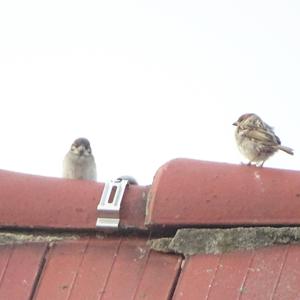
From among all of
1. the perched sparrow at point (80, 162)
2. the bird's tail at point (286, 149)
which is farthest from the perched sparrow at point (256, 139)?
the perched sparrow at point (80, 162)

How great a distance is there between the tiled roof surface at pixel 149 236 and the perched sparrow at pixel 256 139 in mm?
2009

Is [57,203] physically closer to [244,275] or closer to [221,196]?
[221,196]

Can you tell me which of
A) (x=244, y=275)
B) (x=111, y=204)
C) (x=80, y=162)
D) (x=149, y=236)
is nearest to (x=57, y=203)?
(x=111, y=204)

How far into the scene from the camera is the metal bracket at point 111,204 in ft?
7.98

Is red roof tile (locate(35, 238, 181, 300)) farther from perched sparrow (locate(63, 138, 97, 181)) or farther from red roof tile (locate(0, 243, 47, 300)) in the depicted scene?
perched sparrow (locate(63, 138, 97, 181))

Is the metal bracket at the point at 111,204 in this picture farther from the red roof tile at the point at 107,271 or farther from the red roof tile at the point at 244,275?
the red roof tile at the point at 244,275

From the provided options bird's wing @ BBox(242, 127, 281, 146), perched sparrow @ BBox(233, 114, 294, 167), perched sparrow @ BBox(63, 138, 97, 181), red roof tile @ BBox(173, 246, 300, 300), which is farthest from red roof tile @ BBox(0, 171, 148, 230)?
perched sparrow @ BBox(63, 138, 97, 181)

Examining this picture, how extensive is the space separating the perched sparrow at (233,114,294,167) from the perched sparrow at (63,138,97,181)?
4.98 feet

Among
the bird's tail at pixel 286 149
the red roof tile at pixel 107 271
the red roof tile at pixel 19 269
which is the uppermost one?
the bird's tail at pixel 286 149

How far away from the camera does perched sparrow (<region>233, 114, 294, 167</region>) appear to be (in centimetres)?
456

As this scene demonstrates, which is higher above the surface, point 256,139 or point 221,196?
point 256,139

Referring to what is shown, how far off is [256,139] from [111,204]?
236 centimetres

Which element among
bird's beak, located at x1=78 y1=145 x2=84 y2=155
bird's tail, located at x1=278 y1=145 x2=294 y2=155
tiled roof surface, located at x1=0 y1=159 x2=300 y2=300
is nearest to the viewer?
tiled roof surface, located at x1=0 y1=159 x2=300 y2=300

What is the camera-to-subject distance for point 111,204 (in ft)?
8.15
